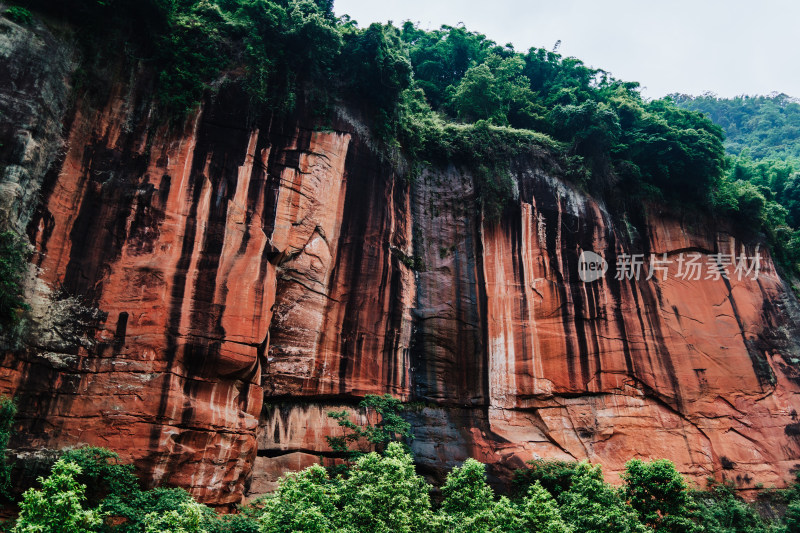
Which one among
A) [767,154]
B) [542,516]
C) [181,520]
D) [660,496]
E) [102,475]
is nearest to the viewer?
[181,520]

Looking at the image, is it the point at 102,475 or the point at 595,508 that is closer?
the point at 102,475

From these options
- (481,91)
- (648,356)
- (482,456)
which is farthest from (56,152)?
(648,356)

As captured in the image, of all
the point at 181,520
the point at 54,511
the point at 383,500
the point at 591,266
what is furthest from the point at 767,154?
the point at 54,511

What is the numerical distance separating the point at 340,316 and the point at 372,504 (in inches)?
190

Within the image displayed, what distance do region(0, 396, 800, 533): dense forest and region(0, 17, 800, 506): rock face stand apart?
0.70 metres

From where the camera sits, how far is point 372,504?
7.88 meters

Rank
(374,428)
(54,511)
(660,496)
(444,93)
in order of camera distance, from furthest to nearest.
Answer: (444,93), (374,428), (660,496), (54,511)

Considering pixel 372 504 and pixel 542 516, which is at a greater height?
pixel 372 504

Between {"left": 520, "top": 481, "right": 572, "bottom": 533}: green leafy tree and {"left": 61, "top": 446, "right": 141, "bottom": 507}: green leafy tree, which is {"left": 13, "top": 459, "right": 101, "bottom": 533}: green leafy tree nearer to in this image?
{"left": 61, "top": 446, "right": 141, "bottom": 507}: green leafy tree

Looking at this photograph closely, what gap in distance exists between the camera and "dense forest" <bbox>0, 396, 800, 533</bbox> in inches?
265

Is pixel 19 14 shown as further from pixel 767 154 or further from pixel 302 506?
pixel 767 154

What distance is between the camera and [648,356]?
13.8 meters

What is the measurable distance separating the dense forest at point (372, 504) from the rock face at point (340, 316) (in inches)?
27.6

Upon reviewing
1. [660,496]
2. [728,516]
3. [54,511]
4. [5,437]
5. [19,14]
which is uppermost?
[19,14]
